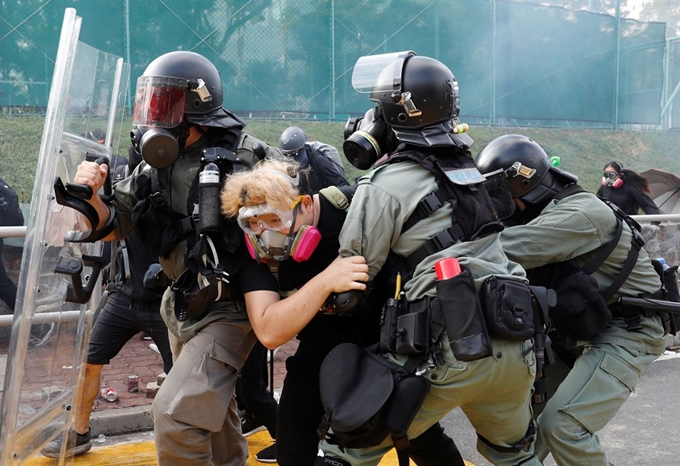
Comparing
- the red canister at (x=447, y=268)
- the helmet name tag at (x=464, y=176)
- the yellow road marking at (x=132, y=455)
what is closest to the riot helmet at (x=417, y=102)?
the helmet name tag at (x=464, y=176)

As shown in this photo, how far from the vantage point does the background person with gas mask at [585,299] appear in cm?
355

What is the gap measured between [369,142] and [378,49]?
8.83 metres

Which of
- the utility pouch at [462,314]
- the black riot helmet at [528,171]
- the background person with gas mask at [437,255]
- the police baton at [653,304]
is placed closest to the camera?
the utility pouch at [462,314]

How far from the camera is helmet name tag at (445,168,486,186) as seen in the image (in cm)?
293

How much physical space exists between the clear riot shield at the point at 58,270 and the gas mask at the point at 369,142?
3.61ft

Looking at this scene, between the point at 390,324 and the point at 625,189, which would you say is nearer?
the point at 390,324

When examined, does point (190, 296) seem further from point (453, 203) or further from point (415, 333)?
point (453, 203)

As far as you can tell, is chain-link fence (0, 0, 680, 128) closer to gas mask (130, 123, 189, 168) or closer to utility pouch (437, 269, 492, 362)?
gas mask (130, 123, 189, 168)

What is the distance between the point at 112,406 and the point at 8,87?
19.2 ft

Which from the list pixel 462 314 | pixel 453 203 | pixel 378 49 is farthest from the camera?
pixel 378 49

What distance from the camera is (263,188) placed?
2.91m

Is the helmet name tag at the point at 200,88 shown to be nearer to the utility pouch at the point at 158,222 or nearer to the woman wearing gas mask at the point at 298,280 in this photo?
the utility pouch at the point at 158,222

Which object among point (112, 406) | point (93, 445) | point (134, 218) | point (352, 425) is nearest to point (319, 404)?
point (352, 425)

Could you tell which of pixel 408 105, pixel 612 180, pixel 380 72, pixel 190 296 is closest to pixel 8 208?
pixel 190 296
